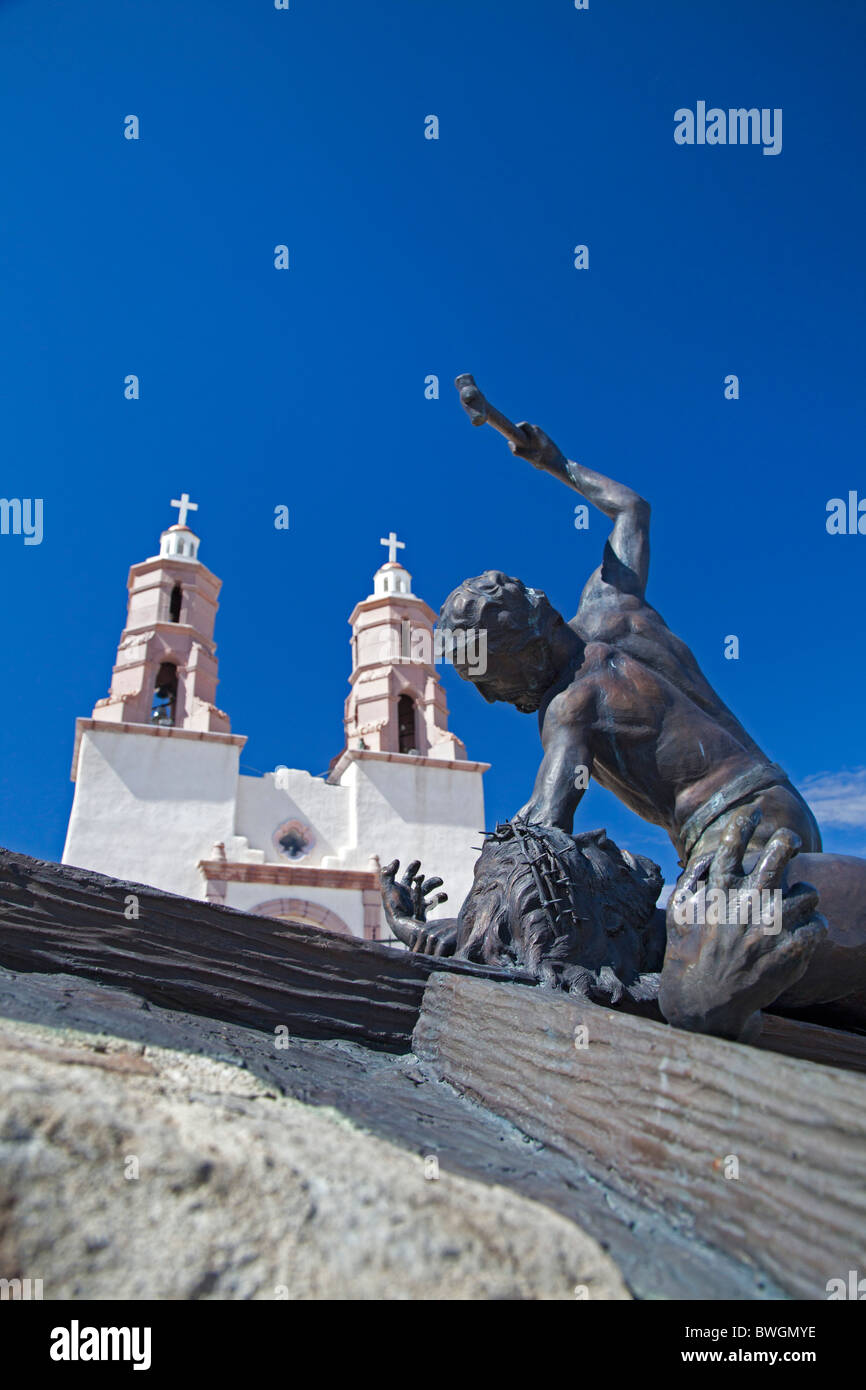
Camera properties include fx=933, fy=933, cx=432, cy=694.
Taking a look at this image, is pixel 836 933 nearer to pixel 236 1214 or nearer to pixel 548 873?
pixel 548 873

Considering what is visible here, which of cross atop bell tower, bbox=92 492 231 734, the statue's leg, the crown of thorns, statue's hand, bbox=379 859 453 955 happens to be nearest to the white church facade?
cross atop bell tower, bbox=92 492 231 734

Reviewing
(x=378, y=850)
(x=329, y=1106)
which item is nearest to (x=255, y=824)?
(x=378, y=850)

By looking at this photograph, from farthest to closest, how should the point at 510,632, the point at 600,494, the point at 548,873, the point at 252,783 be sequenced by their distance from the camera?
the point at 252,783 < the point at 600,494 < the point at 510,632 < the point at 548,873

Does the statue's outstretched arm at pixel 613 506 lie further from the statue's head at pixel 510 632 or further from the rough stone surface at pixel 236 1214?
the rough stone surface at pixel 236 1214

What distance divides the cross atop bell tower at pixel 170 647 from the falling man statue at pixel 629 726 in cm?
1623

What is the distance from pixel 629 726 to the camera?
102 inches

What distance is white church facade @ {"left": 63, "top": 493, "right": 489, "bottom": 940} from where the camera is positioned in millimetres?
16938

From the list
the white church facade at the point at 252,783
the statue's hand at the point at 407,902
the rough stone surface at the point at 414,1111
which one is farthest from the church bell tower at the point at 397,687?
the rough stone surface at the point at 414,1111

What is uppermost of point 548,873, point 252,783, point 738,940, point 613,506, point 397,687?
point 397,687

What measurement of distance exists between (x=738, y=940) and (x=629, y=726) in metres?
1.26

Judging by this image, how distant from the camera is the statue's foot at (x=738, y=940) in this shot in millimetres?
1323

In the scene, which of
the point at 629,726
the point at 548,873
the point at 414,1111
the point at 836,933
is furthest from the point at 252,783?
the point at 414,1111

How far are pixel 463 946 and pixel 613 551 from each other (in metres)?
1.42

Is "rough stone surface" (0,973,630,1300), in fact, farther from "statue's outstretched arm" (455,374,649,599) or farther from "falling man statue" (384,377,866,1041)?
"statue's outstretched arm" (455,374,649,599)
